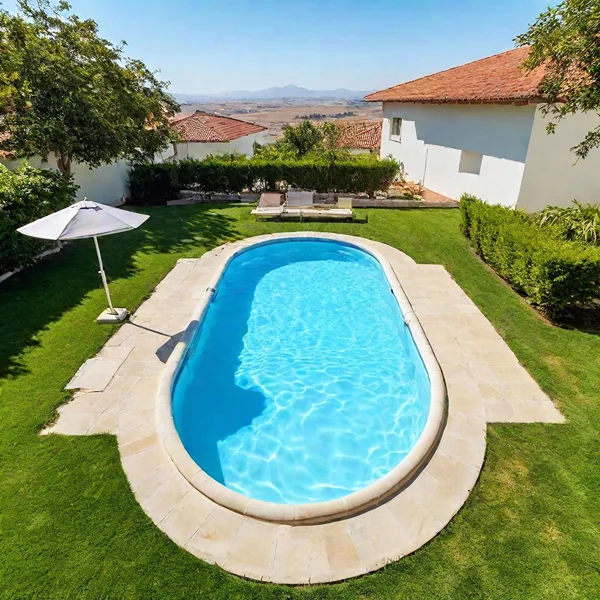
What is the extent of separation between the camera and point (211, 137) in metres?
40.2

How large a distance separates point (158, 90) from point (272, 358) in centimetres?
1889

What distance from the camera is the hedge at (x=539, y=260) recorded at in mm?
9102

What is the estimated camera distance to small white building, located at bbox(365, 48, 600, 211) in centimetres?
1623

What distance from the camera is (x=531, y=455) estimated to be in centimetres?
603

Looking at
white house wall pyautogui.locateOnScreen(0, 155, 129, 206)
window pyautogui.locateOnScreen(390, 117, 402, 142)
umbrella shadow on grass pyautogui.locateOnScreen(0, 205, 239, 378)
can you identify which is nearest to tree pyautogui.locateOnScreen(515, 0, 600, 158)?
umbrella shadow on grass pyautogui.locateOnScreen(0, 205, 239, 378)

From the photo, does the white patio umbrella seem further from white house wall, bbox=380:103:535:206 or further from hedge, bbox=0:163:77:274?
white house wall, bbox=380:103:535:206

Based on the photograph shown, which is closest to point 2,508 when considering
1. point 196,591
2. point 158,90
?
point 196,591

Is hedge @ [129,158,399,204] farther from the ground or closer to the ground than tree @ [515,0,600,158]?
closer to the ground

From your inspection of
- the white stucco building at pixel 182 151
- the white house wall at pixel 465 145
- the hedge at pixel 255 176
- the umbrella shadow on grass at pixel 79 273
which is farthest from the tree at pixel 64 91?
the white house wall at pixel 465 145

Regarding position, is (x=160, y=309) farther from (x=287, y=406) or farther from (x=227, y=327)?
(x=287, y=406)

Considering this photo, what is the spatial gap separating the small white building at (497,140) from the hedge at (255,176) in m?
3.98

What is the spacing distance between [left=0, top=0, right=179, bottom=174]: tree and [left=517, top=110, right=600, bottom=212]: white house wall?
17.8 meters

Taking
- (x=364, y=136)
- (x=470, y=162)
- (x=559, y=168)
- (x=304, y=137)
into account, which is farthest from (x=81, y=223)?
(x=364, y=136)

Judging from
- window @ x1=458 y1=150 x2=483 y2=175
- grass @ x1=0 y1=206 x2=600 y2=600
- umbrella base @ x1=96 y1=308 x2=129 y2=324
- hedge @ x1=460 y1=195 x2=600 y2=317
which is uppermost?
window @ x1=458 y1=150 x2=483 y2=175
